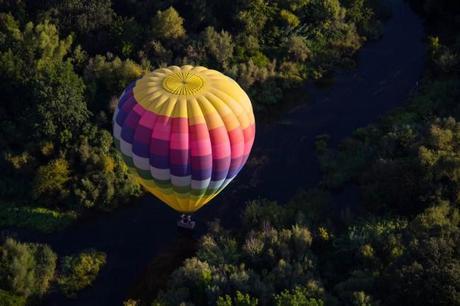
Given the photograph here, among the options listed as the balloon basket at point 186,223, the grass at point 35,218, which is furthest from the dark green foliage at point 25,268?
the balloon basket at point 186,223

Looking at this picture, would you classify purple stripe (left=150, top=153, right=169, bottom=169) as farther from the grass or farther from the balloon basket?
the grass

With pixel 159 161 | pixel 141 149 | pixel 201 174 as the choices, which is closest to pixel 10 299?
pixel 141 149

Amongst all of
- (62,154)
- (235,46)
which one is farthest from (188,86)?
(235,46)

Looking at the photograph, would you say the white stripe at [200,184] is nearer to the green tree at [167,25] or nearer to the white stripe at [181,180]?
the white stripe at [181,180]

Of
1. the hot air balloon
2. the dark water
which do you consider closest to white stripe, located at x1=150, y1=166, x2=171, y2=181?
the hot air balloon

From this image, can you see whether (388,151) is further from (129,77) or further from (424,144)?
(129,77)

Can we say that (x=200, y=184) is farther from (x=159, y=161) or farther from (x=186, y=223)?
(x=186, y=223)
